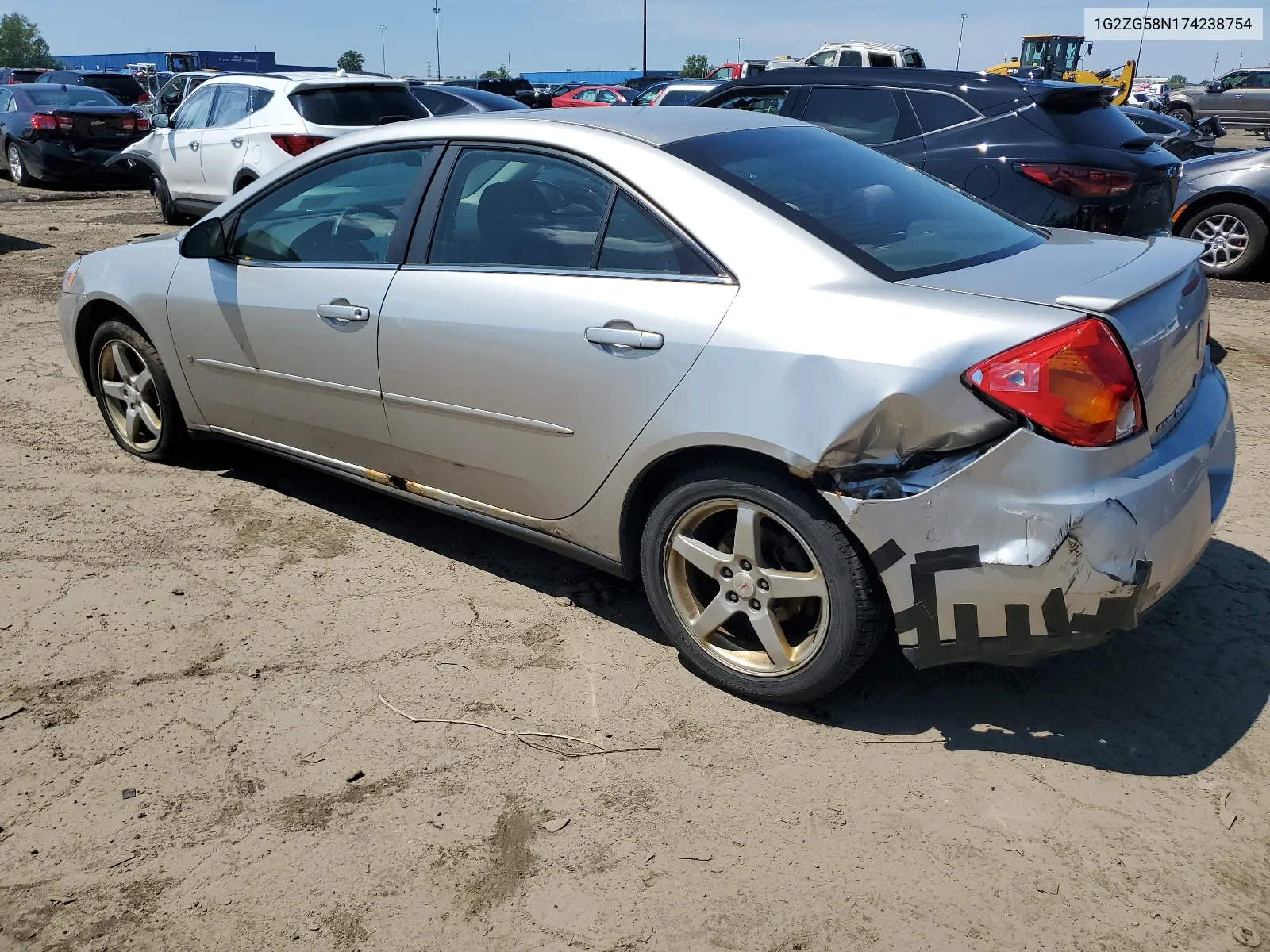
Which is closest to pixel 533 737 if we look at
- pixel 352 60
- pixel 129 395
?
pixel 129 395

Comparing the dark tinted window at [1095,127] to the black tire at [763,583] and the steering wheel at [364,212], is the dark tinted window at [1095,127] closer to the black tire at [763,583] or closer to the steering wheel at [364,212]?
the steering wheel at [364,212]

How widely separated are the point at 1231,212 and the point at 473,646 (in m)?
8.61

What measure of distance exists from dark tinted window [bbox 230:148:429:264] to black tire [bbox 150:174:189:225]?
8955mm

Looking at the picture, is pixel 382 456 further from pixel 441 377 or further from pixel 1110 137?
pixel 1110 137

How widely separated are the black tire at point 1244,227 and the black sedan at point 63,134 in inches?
540

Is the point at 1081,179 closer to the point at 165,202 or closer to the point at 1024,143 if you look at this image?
the point at 1024,143

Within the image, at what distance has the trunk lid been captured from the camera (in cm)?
256

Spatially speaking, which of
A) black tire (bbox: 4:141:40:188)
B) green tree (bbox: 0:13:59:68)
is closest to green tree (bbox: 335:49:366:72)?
green tree (bbox: 0:13:59:68)

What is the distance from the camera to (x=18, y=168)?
1585 centimetres

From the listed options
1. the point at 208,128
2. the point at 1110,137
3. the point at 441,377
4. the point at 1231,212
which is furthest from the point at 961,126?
the point at 208,128

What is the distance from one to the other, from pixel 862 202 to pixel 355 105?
8.78 m

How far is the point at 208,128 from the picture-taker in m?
11.2

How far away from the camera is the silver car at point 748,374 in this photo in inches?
97.4

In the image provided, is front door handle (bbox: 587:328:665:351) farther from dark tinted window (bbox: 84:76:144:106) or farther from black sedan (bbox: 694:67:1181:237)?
dark tinted window (bbox: 84:76:144:106)
